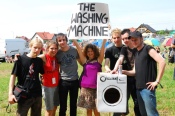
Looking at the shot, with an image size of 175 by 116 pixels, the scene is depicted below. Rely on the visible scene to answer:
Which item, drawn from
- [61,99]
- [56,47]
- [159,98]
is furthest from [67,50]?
[159,98]

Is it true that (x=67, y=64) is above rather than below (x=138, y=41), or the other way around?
below

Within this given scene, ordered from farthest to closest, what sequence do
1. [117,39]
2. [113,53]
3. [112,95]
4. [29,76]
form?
1. [113,53]
2. [117,39]
3. [29,76]
4. [112,95]

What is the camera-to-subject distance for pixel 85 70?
487 cm

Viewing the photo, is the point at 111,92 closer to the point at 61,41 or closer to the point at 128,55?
the point at 128,55

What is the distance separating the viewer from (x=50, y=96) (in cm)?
482

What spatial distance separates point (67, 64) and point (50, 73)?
351 millimetres

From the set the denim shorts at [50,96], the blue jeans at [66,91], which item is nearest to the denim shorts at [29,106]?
the denim shorts at [50,96]

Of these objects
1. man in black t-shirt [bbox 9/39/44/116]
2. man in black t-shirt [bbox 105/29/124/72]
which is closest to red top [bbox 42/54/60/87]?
man in black t-shirt [bbox 9/39/44/116]

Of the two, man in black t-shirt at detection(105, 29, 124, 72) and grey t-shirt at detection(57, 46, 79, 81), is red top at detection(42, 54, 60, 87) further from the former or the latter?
man in black t-shirt at detection(105, 29, 124, 72)

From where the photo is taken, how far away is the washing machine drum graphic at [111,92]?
3957mm

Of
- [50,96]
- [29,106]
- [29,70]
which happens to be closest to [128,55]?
[50,96]

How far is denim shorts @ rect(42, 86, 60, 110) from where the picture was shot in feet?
15.8

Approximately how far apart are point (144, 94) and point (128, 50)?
96 cm

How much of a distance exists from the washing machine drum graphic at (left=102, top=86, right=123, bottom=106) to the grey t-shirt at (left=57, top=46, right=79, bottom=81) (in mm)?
966
